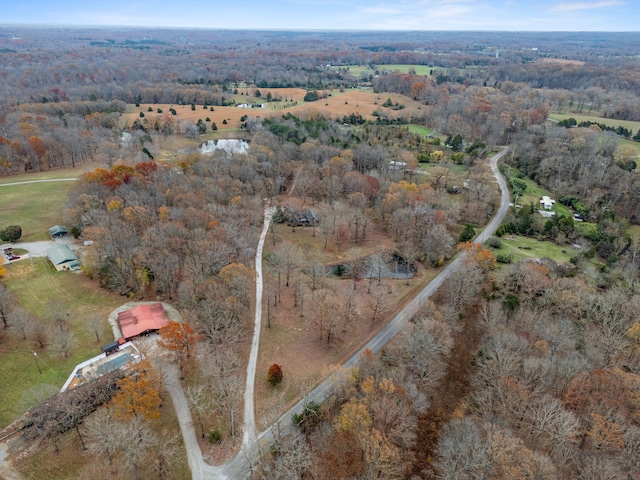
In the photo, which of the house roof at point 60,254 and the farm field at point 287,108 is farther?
the farm field at point 287,108

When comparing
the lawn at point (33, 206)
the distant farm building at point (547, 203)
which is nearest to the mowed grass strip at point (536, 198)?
the distant farm building at point (547, 203)

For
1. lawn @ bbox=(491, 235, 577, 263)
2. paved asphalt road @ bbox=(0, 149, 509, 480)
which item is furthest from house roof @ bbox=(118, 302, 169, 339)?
lawn @ bbox=(491, 235, 577, 263)

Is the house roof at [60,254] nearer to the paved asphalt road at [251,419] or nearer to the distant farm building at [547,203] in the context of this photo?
the paved asphalt road at [251,419]

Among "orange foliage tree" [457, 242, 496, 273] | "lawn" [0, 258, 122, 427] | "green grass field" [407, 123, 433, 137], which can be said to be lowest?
"lawn" [0, 258, 122, 427]

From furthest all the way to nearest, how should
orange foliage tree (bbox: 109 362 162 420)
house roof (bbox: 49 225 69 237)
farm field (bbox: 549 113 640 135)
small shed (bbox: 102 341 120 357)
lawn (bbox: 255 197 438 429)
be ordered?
farm field (bbox: 549 113 640 135) → house roof (bbox: 49 225 69 237) → small shed (bbox: 102 341 120 357) → lawn (bbox: 255 197 438 429) → orange foliage tree (bbox: 109 362 162 420)

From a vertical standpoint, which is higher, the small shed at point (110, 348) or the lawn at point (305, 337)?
the small shed at point (110, 348)

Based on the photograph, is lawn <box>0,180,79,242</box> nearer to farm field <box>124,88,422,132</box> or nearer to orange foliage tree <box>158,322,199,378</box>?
orange foliage tree <box>158,322,199,378</box>

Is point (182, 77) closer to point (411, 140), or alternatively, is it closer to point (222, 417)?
point (411, 140)
